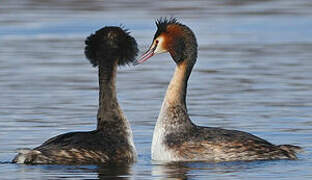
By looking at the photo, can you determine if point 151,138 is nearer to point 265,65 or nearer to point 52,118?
point 52,118

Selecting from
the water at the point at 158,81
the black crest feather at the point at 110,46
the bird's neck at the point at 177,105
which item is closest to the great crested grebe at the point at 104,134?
the black crest feather at the point at 110,46

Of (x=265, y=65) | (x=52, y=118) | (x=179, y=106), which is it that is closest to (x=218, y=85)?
(x=265, y=65)

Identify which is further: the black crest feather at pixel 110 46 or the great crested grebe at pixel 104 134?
the black crest feather at pixel 110 46

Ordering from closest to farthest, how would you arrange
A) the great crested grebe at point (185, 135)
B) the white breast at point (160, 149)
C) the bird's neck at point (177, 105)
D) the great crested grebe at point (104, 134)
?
the great crested grebe at point (104, 134) < the great crested grebe at point (185, 135) < the white breast at point (160, 149) < the bird's neck at point (177, 105)

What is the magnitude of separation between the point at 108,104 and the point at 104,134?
1.62 feet

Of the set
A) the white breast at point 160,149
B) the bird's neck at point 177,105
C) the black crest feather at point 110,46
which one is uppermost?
the black crest feather at point 110,46

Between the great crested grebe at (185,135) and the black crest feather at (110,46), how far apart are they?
0.51m

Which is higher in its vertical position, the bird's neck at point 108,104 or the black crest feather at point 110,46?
the black crest feather at point 110,46

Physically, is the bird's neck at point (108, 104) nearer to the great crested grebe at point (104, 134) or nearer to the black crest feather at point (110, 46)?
the great crested grebe at point (104, 134)

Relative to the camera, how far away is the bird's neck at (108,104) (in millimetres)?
14805

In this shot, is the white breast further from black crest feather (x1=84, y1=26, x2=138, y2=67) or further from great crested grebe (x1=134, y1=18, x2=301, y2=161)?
black crest feather (x1=84, y1=26, x2=138, y2=67)

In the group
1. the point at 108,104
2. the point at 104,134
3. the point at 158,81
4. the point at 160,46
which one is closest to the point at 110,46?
the point at 108,104

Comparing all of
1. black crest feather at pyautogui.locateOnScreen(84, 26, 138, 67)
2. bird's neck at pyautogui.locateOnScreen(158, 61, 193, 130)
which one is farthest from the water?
black crest feather at pyautogui.locateOnScreen(84, 26, 138, 67)

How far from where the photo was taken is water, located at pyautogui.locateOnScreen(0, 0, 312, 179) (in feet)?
47.3
